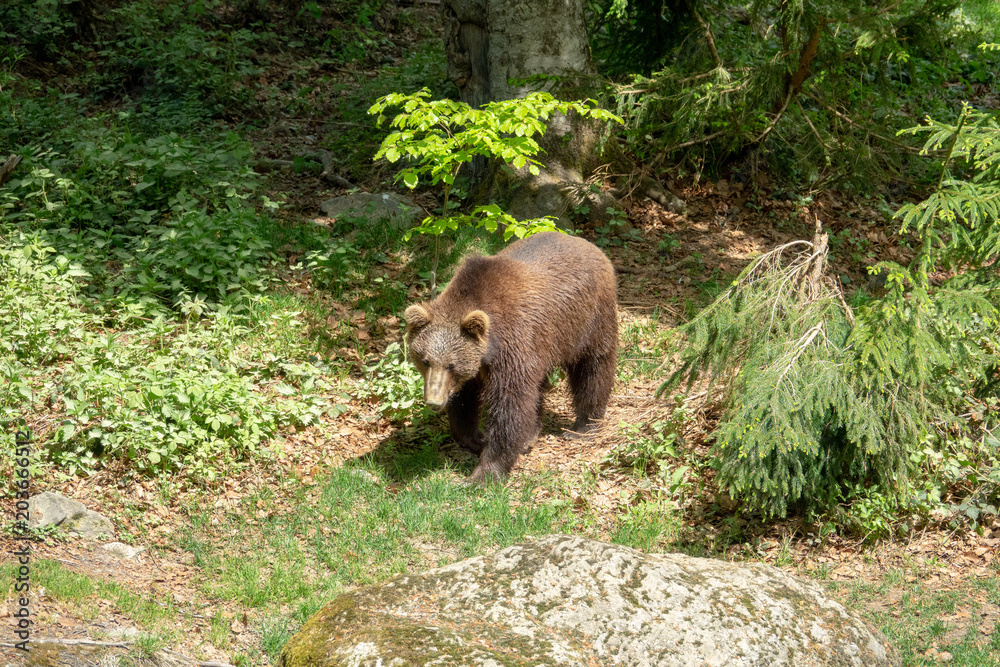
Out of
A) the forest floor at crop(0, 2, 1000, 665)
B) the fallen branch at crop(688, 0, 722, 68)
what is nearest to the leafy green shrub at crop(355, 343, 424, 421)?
the forest floor at crop(0, 2, 1000, 665)

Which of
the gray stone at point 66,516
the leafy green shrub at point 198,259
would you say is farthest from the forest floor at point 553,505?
the leafy green shrub at point 198,259

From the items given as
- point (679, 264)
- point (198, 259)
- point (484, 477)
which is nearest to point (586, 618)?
point (484, 477)

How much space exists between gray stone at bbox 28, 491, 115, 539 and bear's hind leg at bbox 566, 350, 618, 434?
160 inches

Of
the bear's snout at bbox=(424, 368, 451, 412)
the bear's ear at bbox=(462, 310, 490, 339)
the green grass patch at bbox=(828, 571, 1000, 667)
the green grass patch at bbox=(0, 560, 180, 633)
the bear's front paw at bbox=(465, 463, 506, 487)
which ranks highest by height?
the bear's ear at bbox=(462, 310, 490, 339)

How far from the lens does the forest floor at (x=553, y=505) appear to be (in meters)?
5.00

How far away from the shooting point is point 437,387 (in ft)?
22.1

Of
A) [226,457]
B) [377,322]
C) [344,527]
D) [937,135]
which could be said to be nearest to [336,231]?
[377,322]

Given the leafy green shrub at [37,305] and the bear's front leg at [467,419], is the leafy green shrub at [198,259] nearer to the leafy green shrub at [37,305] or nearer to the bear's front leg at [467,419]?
the leafy green shrub at [37,305]

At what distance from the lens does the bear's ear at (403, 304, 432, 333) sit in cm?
680

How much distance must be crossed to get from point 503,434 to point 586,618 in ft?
9.66

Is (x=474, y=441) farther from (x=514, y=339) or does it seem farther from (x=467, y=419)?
(x=514, y=339)

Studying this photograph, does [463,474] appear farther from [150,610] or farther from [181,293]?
[181,293]

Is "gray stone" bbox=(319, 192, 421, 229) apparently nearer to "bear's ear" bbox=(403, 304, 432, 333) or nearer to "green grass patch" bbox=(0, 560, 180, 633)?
"bear's ear" bbox=(403, 304, 432, 333)

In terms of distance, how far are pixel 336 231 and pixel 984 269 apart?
22.8ft
